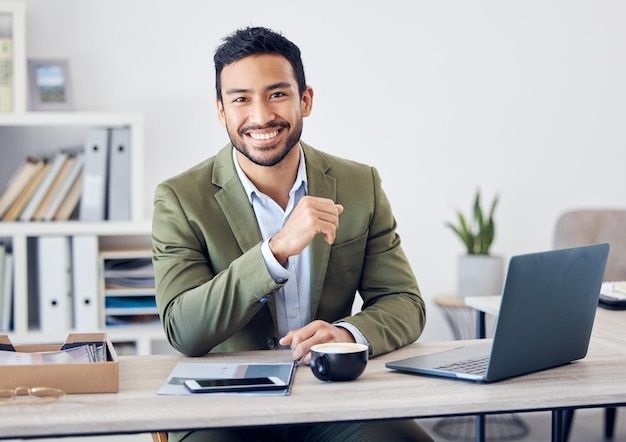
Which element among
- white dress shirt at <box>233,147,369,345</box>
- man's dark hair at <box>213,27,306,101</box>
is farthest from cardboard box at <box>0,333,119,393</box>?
man's dark hair at <box>213,27,306,101</box>

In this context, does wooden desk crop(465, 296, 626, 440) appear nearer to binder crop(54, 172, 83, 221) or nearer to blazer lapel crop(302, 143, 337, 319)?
blazer lapel crop(302, 143, 337, 319)

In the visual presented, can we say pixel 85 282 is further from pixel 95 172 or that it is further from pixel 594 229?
pixel 594 229

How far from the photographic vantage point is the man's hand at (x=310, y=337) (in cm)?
185

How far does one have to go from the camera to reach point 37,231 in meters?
3.58

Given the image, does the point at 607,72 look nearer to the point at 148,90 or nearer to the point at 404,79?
the point at 404,79

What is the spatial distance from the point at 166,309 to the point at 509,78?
2.51 metres

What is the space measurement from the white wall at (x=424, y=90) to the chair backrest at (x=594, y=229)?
32 centimetres

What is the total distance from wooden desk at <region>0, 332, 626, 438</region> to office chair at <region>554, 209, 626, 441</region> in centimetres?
211

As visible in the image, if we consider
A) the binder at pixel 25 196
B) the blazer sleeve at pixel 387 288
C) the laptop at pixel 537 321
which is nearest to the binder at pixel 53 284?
the binder at pixel 25 196

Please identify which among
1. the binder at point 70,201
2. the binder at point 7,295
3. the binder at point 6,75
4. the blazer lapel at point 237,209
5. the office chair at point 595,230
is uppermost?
the binder at point 6,75

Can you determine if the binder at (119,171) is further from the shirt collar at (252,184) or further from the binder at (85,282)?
the shirt collar at (252,184)

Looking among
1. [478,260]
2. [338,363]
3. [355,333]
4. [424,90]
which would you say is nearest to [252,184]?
[355,333]

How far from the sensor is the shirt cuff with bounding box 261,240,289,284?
6.19 ft

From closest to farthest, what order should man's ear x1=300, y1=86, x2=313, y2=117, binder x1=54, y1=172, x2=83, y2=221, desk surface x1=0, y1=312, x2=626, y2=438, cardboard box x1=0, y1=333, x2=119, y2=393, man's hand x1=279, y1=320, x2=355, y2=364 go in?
1. desk surface x1=0, y1=312, x2=626, y2=438
2. cardboard box x1=0, y1=333, x2=119, y2=393
3. man's hand x1=279, y1=320, x2=355, y2=364
4. man's ear x1=300, y1=86, x2=313, y2=117
5. binder x1=54, y1=172, x2=83, y2=221
